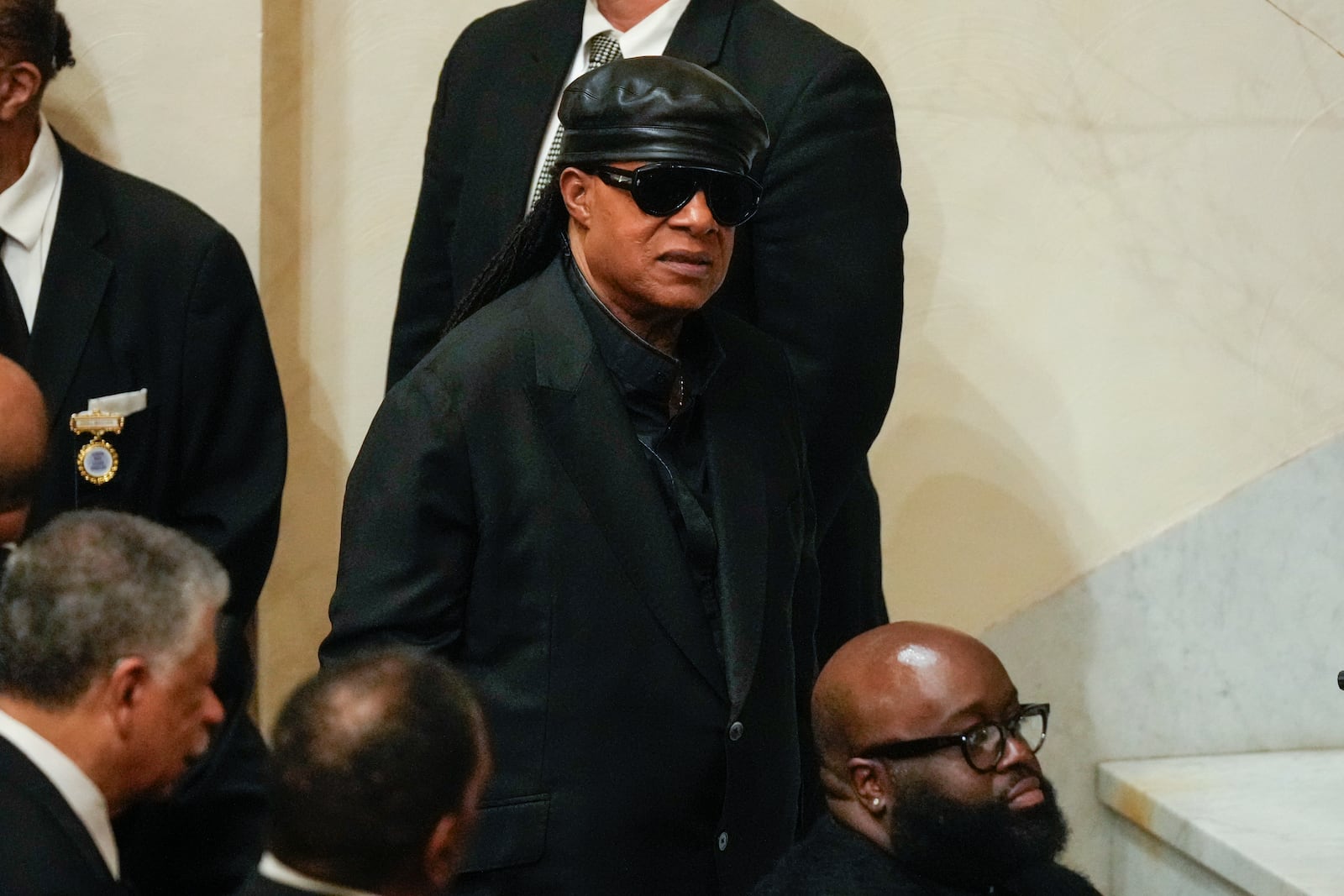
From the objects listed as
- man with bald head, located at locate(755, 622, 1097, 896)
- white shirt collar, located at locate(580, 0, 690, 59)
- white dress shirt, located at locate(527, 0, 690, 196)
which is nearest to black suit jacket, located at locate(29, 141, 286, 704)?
white dress shirt, located at locate(527, 0, 690, 196)

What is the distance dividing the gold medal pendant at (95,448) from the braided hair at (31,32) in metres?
0.57

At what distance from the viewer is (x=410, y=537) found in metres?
2.29

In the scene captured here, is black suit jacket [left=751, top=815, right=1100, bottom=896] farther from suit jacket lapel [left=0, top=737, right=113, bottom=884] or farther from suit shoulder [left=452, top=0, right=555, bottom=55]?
suit shoulder [left=452, top=0, right=555, bottom=55]

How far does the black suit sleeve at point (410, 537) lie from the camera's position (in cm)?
229

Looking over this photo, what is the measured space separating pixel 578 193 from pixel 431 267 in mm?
826

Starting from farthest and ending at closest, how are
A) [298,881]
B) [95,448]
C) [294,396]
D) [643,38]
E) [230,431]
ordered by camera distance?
[294,396] < [230,431] < [95,448] < [643,38] < [298,881]

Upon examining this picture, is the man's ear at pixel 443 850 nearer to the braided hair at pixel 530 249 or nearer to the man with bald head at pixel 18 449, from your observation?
the man with bald head at pixel 18 449

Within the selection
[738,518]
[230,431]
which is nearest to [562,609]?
[738,518]

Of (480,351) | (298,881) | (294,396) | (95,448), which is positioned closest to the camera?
(298,881)

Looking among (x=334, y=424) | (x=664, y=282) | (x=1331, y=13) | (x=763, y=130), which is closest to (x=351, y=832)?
(x=664, y=282)

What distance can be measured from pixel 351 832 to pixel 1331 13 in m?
3.21

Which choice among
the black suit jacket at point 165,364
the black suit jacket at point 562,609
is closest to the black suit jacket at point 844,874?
the black suit jacket at point 562,609

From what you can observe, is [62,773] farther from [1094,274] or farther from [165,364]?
[1094,274]

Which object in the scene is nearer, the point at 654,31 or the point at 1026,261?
the point at 654,31
